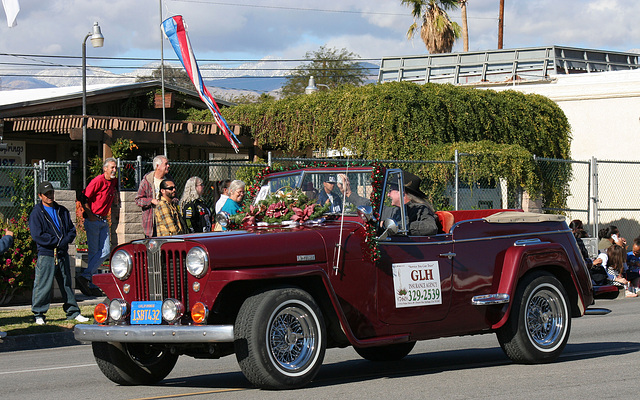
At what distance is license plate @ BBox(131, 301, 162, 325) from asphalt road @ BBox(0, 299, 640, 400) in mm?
582

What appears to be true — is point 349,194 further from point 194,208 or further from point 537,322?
point 194,208

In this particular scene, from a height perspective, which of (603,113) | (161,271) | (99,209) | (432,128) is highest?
(603,113)

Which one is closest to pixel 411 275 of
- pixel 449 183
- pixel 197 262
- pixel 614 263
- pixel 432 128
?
pixel 197 262

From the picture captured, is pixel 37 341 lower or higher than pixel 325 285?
lower

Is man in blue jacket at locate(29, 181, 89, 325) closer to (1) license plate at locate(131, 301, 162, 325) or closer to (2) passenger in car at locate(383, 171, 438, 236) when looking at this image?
(1) license plate at locate(131, 301, 162, 325)

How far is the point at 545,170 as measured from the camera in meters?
21.5

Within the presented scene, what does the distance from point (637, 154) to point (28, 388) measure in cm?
2432

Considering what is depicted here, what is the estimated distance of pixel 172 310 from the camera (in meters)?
6.61

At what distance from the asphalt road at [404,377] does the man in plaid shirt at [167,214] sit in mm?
1865

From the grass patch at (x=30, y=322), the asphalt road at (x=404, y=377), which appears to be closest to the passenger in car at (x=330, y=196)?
the asphalt road at (x=404, y=377)

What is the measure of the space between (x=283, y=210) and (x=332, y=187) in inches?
22.5

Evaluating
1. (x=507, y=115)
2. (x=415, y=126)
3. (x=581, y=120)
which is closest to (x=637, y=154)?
(x=581, y=120)

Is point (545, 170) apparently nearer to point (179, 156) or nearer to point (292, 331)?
point (179, 156)

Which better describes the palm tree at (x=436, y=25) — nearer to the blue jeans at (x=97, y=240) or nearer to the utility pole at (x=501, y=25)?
the utility pole at (x=501, y=25)
